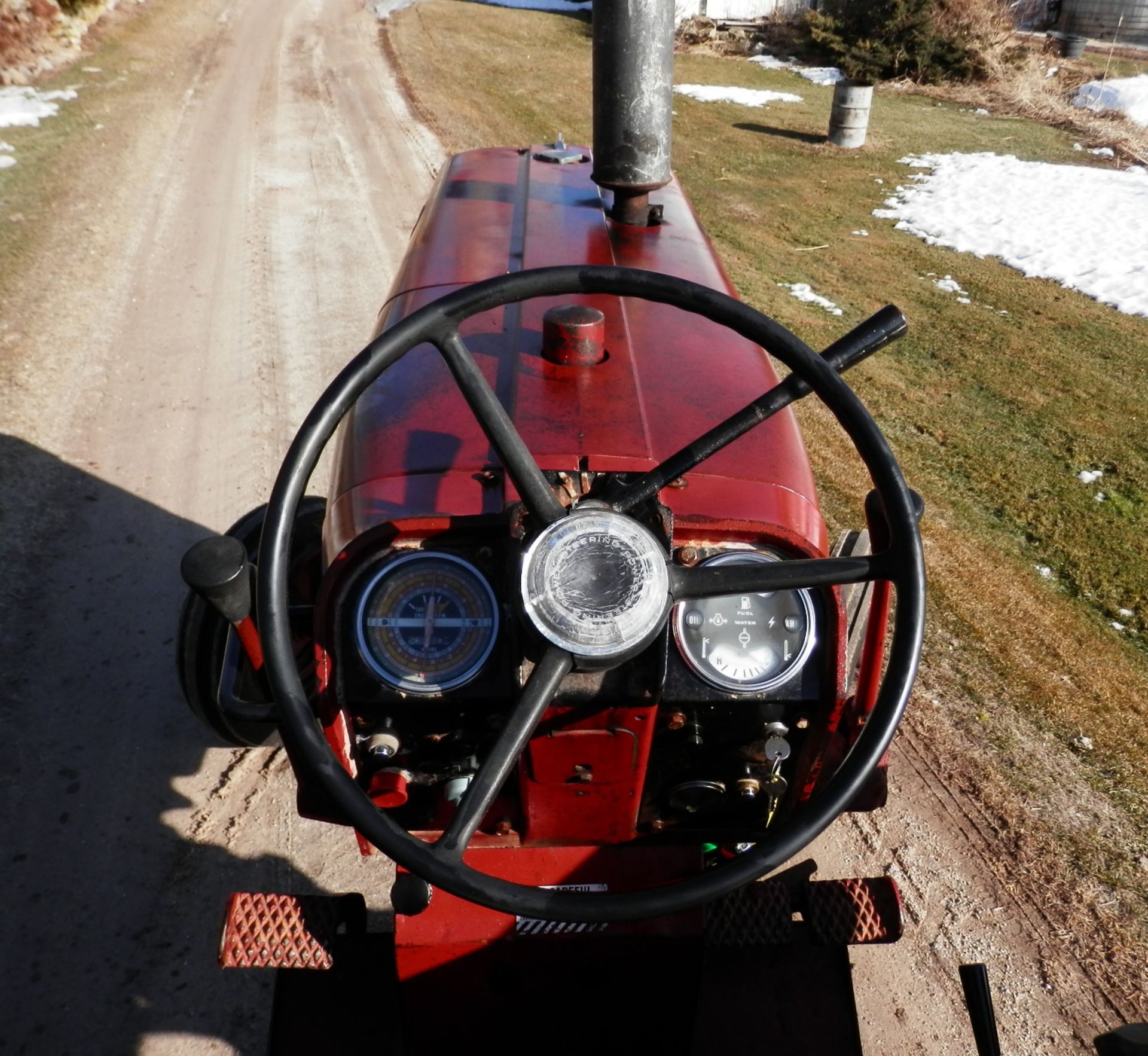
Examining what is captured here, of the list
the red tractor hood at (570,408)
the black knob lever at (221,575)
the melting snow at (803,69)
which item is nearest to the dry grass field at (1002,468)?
the red tractor hood at (570,408)

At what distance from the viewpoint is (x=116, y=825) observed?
10.8 ft

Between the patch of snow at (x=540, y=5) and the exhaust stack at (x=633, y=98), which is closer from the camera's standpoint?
the exhaust stack at (x=633, y=98)

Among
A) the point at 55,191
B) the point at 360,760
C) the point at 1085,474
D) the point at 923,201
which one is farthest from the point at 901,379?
the point at 55,191

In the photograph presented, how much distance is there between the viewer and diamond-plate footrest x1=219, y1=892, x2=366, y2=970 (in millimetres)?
2244

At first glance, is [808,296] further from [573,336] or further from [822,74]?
[822,74]

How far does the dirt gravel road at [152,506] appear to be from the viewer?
292 cm

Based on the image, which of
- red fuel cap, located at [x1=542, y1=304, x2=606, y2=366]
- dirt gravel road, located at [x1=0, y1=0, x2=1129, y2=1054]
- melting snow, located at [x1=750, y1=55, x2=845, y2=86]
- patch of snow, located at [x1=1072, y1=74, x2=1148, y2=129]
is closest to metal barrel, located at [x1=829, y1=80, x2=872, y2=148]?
melting snow, located at [x1=750, y1=55, x2=845, y2=86]

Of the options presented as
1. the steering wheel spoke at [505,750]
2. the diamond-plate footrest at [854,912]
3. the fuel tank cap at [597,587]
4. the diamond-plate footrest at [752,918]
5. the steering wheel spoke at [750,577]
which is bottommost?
the diamond-plate footrest at [854,912]

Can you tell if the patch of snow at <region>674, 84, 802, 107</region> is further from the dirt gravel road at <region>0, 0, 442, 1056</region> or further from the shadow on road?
the shadow on road

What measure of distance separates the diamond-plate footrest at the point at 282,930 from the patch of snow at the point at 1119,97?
1477 cm

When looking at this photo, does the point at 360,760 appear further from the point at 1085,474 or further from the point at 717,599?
the point at 1085,474

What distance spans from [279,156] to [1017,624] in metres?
9.03

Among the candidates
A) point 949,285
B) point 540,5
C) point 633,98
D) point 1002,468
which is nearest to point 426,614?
point 633,98

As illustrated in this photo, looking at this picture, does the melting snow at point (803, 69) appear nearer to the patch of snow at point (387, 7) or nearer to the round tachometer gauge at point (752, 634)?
the patch of snow at point (387, 7)
